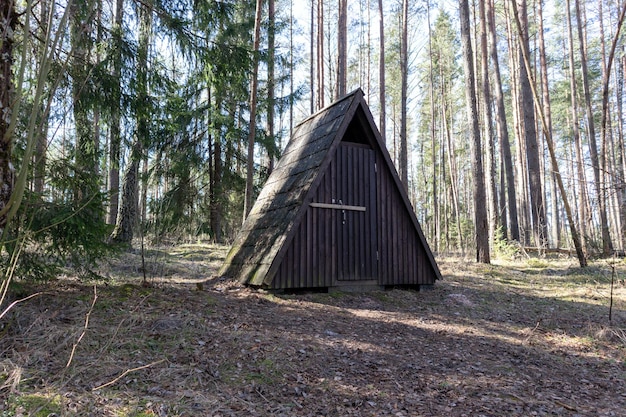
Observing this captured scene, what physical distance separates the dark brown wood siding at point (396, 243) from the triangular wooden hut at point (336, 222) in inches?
0.8

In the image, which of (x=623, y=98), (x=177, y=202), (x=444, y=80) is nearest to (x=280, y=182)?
(x=177, y=202)

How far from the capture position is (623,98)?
90.0 feet

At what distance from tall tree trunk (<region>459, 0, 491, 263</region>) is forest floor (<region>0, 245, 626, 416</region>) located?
476cm

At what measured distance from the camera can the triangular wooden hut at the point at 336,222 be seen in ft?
25.1

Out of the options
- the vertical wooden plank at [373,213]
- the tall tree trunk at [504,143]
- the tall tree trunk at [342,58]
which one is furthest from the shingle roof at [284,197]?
the tall tree trunk at [504,143]

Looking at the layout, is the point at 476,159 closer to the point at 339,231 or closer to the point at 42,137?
the point at 339,231

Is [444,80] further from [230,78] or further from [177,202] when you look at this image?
[230,78]

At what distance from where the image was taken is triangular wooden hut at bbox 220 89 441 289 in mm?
7637

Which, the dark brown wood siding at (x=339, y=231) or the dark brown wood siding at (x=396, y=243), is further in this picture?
the dark brown wood siding at (x=396, y=243)

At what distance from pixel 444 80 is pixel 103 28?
2420 cm

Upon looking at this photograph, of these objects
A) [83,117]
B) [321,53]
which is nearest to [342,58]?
[321,53]

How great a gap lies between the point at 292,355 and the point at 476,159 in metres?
10.1

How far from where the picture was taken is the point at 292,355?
484 centimetres

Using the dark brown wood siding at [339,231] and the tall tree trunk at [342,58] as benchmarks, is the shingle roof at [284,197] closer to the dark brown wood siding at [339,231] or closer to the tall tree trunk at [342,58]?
the dark brown wood siding at [339,231]
